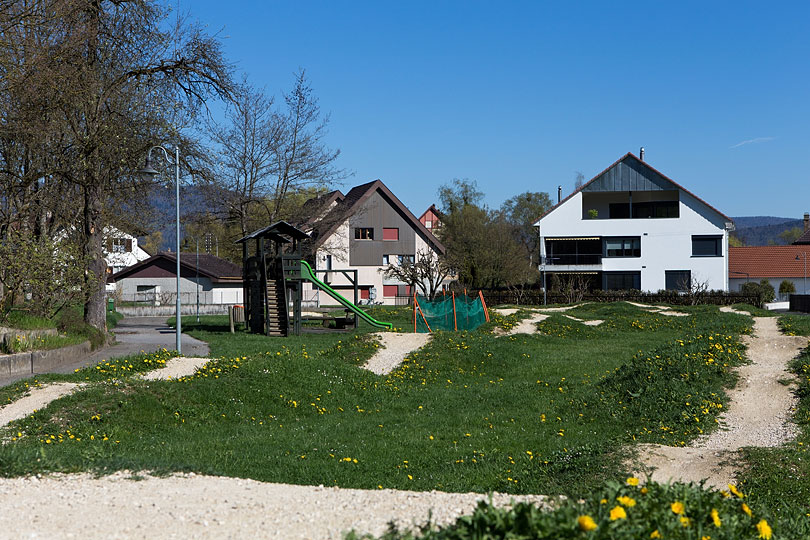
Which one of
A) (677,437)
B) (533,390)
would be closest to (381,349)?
(533,390)

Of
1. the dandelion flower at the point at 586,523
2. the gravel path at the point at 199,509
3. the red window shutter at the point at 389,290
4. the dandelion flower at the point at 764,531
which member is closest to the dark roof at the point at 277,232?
the gravel path at the point at 199,509

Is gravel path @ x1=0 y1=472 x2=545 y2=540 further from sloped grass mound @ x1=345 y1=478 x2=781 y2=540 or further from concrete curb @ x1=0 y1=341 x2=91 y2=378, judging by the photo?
concrete curb @ x1=0 y1=341 x2=91 y2=378

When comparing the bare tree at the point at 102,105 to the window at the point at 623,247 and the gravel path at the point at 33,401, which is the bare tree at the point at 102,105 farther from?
the window at the point at 623,247

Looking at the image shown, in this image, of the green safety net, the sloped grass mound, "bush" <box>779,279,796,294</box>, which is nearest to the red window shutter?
"bush" <box>779,279,796,294</box>

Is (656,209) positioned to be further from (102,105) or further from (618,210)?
(102,105)

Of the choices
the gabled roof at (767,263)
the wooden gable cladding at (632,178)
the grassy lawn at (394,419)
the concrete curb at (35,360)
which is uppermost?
the wooden gable cladding at (632,178)

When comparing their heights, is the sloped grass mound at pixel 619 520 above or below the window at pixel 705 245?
below

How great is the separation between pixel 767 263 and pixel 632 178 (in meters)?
15.5

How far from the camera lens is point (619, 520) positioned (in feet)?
14.2

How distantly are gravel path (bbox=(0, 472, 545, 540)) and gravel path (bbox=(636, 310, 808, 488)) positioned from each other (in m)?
2.05

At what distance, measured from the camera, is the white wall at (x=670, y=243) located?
55.0 meters

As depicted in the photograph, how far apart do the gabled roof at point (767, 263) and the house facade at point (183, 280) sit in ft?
131

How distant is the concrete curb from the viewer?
1716cm

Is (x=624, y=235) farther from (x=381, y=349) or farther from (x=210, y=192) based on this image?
(x=381, y=349)
